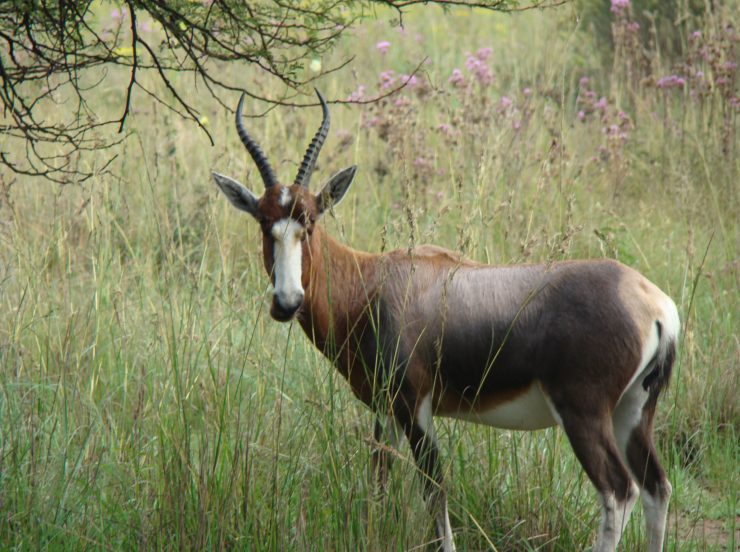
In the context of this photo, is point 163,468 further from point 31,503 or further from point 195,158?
point 195,158

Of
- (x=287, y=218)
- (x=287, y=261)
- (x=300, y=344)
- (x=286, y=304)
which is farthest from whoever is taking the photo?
(x=300, y=344)

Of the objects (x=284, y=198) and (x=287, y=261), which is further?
(x=284, y=198)

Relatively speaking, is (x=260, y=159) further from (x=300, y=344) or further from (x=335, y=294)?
(x=300, y=344)

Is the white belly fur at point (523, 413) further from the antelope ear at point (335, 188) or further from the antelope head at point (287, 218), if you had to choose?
the antelope ear at point (335, 188)

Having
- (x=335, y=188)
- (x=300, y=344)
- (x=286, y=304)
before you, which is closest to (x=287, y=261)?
(x=286, y=304)

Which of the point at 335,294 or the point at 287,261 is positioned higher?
the point at 287,261

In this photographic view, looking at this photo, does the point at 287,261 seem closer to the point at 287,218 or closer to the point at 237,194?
the point at 287,218

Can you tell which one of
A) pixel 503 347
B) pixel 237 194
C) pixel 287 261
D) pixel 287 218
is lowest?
pixel 503 347

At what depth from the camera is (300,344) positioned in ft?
19.5

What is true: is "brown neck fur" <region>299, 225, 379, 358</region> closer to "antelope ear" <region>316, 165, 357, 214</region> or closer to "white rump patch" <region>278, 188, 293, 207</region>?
"antelope ear" <region>316, 165, 357, 214</region>

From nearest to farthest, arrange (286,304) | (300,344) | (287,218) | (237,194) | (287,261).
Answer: (286,304), (287,261), (287,218), (237,194), (300,344)

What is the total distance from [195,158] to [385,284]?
4.74 metres

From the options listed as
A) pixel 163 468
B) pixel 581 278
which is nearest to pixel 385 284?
pixel 581 278

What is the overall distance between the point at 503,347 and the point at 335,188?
119 centimetres
